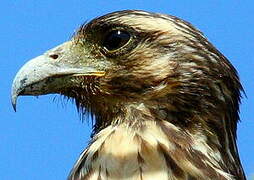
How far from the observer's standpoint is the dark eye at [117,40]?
7488mm

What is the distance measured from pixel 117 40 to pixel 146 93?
15.8 inches

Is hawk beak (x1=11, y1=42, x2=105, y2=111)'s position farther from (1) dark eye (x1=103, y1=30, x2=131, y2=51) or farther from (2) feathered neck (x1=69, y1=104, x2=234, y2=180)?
(2) feathered neck (x1=69, y1=104, x2=234, y2=180)

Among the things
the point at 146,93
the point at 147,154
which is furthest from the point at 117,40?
the point at 147,154

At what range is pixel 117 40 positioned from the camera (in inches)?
295

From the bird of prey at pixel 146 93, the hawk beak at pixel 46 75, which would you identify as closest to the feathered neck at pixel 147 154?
the bird of prey at pixel 146 93

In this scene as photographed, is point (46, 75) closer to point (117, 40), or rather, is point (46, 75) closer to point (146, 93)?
point (117, 40)

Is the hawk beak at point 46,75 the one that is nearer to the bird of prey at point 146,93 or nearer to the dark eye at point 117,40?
the bird of prey at point 146,93

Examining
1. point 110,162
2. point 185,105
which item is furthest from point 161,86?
point 110,162

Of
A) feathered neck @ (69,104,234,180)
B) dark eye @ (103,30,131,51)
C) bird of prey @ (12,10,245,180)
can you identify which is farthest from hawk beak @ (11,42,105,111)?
feathered neck @ (69,104,234,180)

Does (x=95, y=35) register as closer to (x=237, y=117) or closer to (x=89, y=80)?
(x=89, y=80)

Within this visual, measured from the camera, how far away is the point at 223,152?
720cm

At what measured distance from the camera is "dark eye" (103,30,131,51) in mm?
7488

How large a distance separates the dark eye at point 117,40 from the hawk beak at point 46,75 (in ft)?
0.58

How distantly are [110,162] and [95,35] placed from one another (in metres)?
1.05
